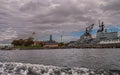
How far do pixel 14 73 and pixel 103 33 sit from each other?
174898mm

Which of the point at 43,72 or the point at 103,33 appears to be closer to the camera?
the point at 43,72

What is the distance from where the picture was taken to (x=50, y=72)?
19.7 metres

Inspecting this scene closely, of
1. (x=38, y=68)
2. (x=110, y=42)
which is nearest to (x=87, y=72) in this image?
(x=38, y=68)

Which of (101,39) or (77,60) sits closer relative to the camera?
(77,60)

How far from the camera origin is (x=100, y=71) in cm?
1875

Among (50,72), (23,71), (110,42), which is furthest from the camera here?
(110,42)

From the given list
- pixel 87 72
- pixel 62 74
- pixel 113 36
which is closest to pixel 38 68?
pixel 62 74

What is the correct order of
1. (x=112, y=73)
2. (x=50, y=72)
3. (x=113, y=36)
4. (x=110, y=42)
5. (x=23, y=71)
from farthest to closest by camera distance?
(x=113, y=36) < (x=110, y=42) < (x=23, y=71) < (x=50, y=72) < (x=112, y=73)

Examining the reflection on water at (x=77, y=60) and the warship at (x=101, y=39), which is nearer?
the reflection on water at (x=77, y=60)

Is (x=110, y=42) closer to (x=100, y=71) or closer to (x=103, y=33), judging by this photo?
(x=103, y=33)

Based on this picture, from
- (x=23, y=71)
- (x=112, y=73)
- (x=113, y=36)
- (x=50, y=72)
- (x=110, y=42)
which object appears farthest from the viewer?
(x=113, y=36)

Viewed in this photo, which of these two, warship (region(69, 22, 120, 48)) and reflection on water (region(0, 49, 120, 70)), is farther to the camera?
warship (region(69, 22, 120, 48))

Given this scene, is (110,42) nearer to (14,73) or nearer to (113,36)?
(113,36)

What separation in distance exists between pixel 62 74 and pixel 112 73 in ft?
13.4
